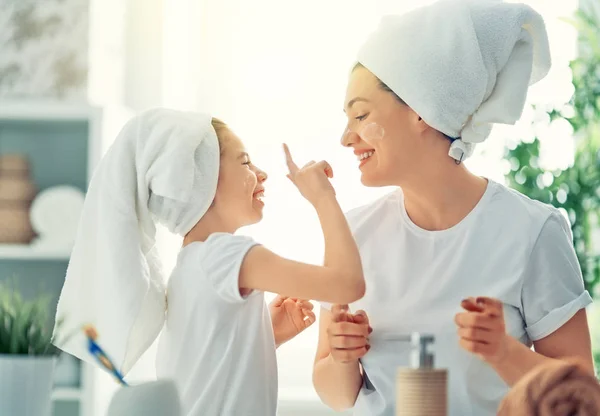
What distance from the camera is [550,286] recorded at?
1.64 metres

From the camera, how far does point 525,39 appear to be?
5.36ft

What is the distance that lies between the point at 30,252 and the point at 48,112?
45 centimetres

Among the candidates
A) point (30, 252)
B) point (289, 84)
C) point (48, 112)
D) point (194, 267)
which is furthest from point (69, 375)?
point (194, 267)

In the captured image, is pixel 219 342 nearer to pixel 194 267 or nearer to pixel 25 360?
pixel 194 267

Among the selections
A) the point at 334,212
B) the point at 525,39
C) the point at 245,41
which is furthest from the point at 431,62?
the point at 245,41

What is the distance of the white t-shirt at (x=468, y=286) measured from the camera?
163 centimetres

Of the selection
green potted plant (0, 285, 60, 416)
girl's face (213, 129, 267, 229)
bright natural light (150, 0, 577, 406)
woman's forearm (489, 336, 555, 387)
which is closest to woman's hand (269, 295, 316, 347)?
girl's face (213, 129, 267, 229)

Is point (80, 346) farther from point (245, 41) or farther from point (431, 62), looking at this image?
point (245, 41)

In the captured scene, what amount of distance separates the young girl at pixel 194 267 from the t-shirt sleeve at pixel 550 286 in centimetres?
32

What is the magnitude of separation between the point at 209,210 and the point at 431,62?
457mm

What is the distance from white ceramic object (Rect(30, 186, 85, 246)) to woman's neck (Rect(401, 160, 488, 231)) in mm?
1574

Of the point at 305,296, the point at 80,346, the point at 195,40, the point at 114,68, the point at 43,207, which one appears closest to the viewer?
the point at 305,296

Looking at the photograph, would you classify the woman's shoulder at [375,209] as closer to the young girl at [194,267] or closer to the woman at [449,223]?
the woman at [449,223]

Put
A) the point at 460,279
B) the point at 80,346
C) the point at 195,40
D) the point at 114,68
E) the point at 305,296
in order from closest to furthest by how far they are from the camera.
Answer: the point at 305,296, the point at 80,346, the point at 460,279, the point at 114,68, the point at 195,40
